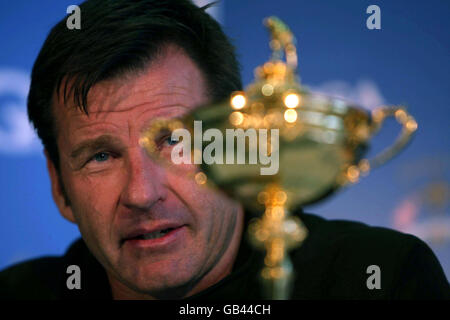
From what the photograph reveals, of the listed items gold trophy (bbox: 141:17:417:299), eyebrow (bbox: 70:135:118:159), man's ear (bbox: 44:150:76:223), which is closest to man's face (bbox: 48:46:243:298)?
eyebrow (bbox: 70:135:118:159)

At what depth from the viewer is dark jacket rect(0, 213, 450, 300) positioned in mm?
989

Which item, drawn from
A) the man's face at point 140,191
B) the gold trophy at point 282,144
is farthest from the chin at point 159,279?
the gold trophy at point 282,144

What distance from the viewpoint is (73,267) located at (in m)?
1.45

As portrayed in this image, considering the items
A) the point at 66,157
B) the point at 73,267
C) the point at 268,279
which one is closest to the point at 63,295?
the point at 73,267

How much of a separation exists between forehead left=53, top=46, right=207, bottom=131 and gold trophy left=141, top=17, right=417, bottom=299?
0.38 meters

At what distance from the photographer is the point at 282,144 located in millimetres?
510

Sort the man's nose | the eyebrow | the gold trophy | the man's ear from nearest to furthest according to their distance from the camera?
the gold trophy < the man's nose < the eyebrow < the man's ear

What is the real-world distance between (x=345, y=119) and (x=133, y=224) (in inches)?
18.2

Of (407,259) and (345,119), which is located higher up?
(345,119)

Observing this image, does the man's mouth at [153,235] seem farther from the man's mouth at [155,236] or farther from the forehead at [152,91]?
the forehead at [152,91]

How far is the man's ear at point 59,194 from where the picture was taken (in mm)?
A: 1229

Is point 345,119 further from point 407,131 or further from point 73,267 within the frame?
point 73,267

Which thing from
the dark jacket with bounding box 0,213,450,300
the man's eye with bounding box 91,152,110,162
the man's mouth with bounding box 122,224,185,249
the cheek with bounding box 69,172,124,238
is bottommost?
the dark jacket with bounding box 0,213,450,300

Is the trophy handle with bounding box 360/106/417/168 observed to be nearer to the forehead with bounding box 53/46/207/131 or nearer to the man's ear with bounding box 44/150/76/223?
Result: the forehead with bounding box 53/46/207/131
